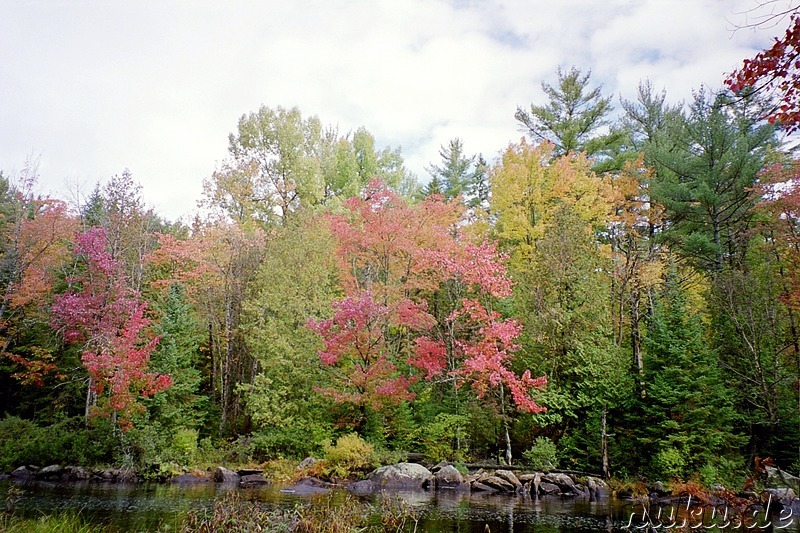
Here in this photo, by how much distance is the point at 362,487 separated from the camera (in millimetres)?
14883

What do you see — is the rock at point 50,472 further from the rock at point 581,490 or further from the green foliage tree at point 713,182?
the green foliage tree at point 713,182

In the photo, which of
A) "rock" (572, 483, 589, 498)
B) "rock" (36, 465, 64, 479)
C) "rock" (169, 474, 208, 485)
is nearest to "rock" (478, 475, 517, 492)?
"rock" (572, 483, 589, 498)

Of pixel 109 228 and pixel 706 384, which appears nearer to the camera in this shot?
pixel 706 384

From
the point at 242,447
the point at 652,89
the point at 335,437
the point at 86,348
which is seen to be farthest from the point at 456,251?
the point at 652,89

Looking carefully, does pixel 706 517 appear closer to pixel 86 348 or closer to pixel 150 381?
pixel 150 381

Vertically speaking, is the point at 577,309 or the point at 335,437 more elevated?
the point at 577,309

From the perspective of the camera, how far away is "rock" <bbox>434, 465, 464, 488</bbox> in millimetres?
15495

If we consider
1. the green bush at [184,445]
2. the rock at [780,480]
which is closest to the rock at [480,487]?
the rock at [780,480]

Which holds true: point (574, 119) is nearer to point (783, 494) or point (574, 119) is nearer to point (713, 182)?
point (713, 182)

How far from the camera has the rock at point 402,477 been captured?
15.3 m

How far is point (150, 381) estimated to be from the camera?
1764 cm

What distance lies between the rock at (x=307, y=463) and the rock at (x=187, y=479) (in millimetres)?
3063

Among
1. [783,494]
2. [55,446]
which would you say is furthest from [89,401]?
[783,494]

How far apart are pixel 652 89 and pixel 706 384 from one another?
18.3 m
